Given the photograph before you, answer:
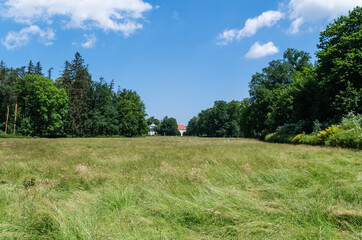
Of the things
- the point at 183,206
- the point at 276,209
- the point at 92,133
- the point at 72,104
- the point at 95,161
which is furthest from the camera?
the point at 92,133

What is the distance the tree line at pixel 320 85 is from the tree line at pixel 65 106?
1406 inches

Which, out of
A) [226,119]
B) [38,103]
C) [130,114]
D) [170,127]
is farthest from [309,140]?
[170,127]

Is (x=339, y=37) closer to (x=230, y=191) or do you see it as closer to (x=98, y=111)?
(x=230, y=191)

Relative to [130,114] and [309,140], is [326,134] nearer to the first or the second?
[309,140]

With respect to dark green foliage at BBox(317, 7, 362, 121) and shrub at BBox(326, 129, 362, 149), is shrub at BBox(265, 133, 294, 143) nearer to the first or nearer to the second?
dark green foliage at BBox(317, 7, 362, 121)

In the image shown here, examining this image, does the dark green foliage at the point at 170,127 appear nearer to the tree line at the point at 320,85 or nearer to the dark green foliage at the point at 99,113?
the dark green foliage at the point at 99,113

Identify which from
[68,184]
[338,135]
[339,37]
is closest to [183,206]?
[68,184]

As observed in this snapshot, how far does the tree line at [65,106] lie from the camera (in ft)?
145

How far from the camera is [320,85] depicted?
22.4 metres

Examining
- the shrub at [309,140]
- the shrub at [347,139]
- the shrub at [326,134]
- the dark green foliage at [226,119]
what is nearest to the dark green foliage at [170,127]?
the dark green foliage at [226,119]

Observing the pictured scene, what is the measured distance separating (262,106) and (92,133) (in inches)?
1726

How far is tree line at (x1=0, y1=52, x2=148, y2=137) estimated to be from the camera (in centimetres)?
4425

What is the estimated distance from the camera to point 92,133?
187 feet

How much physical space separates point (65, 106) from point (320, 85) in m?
49.0
